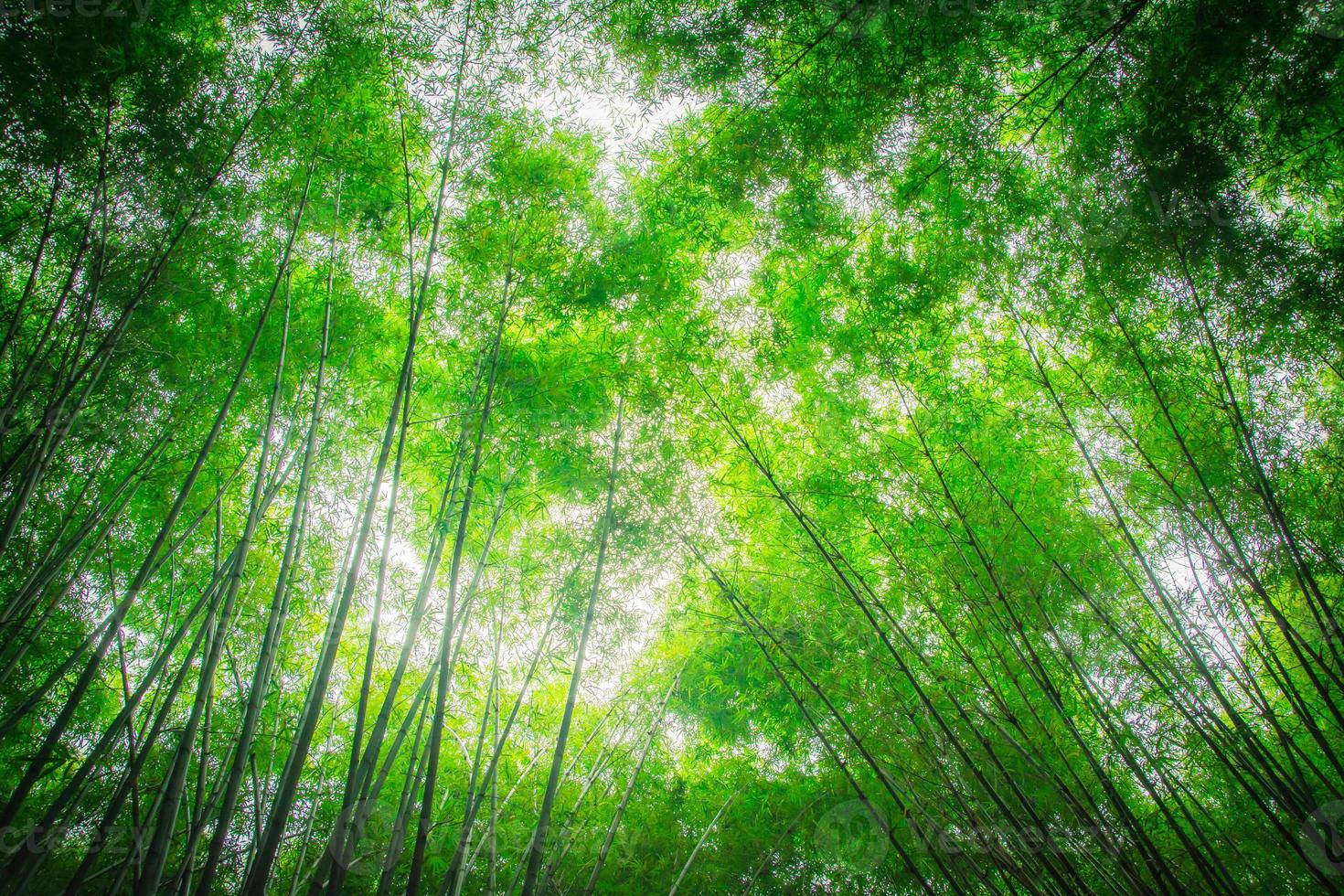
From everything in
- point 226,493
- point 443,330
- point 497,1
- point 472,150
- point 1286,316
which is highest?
point 497,1

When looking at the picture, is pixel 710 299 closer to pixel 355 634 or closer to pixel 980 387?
pixel 980 387

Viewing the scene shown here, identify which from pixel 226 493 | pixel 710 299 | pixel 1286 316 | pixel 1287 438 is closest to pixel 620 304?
pixel 710 299

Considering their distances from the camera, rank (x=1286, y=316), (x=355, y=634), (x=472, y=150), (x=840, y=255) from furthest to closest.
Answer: (x=355, y=634)
(x=840, y=255)
(x=472, y=150)
(x=1286, y=316)

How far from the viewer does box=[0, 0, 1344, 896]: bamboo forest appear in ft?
8.79

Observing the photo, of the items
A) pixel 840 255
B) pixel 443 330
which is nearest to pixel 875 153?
pixel 840 255

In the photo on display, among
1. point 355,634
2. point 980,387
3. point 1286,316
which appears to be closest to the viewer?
point 1286,316

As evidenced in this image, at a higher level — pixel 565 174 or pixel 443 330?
pixel 565 174

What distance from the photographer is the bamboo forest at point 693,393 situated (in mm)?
2678

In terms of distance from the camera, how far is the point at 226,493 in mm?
3469

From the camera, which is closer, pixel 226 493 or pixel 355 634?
pixel 226 493

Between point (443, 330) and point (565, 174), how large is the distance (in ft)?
3.53

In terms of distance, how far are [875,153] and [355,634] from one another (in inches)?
163

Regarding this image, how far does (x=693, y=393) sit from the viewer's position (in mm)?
3441

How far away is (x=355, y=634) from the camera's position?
13.0 feet
